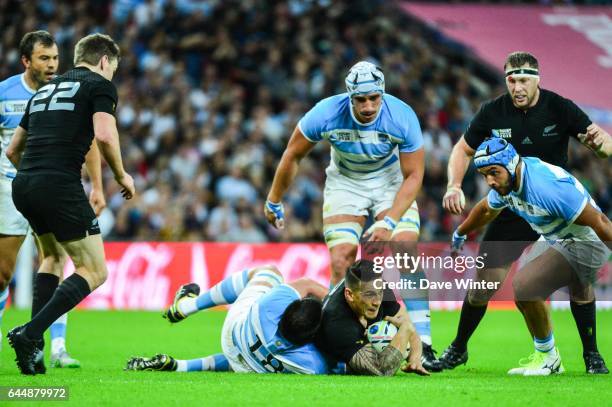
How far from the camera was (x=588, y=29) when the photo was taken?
23.0 meters

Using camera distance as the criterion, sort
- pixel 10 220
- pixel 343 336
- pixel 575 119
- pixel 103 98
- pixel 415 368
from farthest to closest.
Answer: pixel 10 220 < pixel 575 119 < pixel 415 368 < pixel 343 336 < pixel 103 98

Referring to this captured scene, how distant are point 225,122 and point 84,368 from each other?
11.7 metres

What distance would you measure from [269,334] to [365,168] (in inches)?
89.0

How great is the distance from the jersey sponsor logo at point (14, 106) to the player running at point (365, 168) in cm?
240

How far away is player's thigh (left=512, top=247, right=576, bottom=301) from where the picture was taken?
30.2 feet

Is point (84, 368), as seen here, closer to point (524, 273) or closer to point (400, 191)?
point (400, 191)

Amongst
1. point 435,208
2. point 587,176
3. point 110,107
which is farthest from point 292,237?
point 110,107

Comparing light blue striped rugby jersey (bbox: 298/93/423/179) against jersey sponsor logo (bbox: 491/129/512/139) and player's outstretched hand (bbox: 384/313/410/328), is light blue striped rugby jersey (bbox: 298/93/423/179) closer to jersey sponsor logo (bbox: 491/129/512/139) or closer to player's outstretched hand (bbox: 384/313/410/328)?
jersey sponsor logo (bbox: 491/129/512/139)

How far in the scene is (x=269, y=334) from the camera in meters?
8.66

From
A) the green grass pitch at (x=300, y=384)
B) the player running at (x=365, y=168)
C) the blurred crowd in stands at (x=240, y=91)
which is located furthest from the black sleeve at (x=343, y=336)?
the blurred crowd in stands at (x=240, y=91)

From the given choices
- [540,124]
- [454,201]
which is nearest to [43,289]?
[454,201]

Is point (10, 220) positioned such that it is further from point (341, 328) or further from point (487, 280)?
point (487, 280)

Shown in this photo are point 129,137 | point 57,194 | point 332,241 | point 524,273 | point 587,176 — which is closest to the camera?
point 57,194

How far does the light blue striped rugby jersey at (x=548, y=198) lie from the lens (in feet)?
28.2
